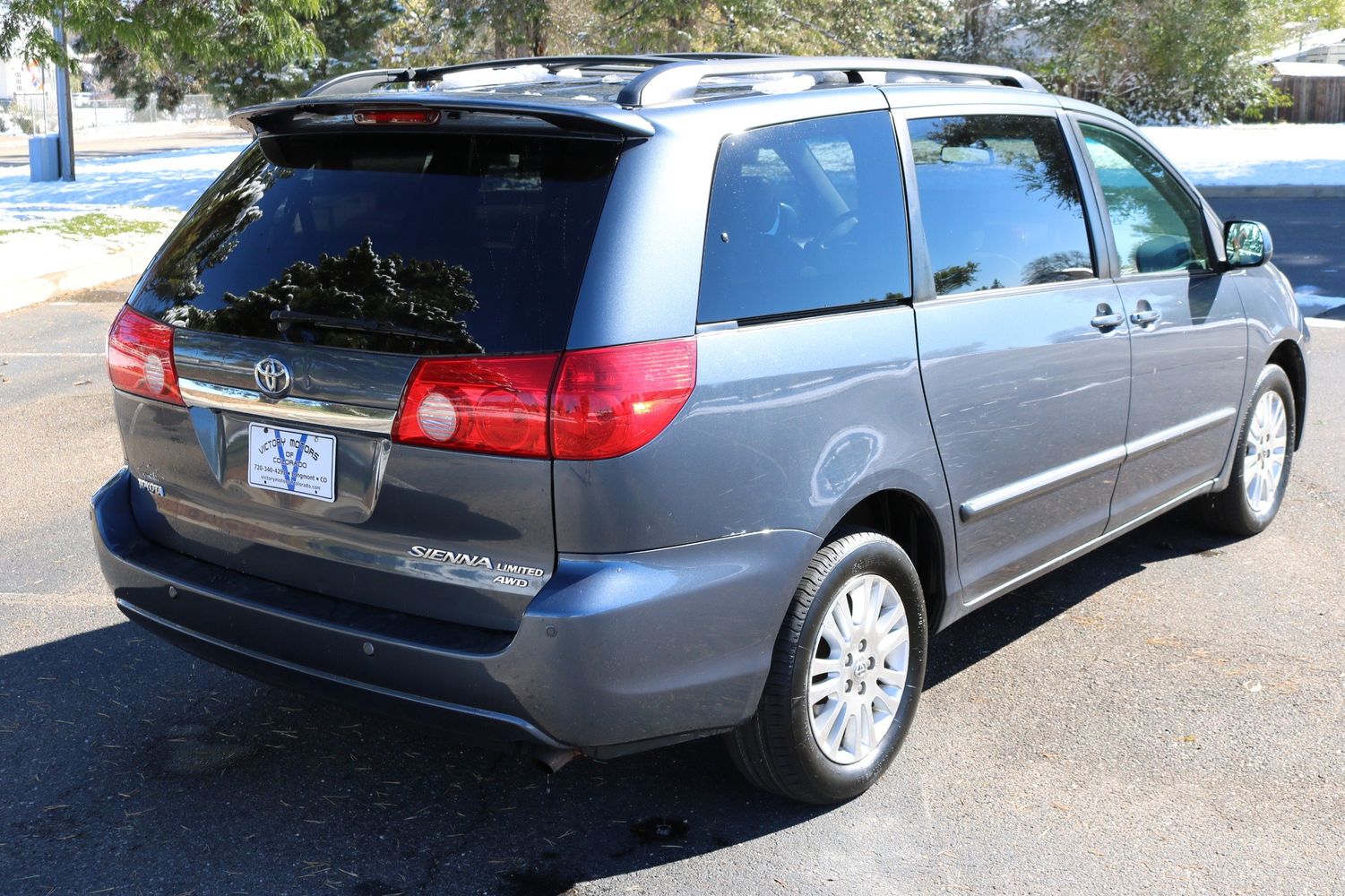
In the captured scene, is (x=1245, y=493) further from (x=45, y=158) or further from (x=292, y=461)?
(x=45, y=158)

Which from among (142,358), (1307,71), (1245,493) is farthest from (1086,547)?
(1307,71)

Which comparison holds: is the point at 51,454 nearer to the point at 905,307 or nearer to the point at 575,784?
the point at 575,784

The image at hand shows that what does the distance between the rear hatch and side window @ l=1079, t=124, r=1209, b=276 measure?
234 cm

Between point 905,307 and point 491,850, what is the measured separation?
1730mm

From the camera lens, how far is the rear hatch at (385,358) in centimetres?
287

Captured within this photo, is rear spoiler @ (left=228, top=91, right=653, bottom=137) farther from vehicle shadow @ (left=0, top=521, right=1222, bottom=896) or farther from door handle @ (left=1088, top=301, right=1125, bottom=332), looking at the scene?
door handle @ (left=1088, top=301, right=1125, bottom=332)

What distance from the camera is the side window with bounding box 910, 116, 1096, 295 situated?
12.3ft

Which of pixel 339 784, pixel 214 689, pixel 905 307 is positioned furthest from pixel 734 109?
pixel 214 689

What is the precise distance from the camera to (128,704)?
4.05 metres

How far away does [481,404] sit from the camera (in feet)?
9.34

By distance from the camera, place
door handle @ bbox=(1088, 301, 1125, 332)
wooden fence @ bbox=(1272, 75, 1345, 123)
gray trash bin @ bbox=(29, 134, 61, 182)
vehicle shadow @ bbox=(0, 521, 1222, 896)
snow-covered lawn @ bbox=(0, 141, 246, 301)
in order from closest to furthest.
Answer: vehicle shadow @ bbox=(0, 521, 1222, 896) → door handle @ bbox=(1088, 301, 1125, 332) → snow-covered lawn @ bbox=(0, 141, 246, 301) → gray trash bin @ bbox=(29, 134, 61, 182) → wooden fence @ bbox=(1272, 75, 1345, 123)

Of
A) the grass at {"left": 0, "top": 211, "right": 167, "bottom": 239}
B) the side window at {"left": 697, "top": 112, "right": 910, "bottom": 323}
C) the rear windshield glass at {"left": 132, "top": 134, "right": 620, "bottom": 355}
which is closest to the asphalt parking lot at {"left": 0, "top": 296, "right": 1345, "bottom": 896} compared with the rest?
the rear windshield glass at {"left": 132, "top": 134, "right": 620, "bottom": 355}

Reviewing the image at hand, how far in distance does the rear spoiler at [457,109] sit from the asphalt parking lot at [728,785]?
141 centimetres

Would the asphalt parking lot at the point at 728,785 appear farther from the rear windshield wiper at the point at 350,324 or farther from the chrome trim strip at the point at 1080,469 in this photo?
the rear windshield wiper at the point at 350,324
